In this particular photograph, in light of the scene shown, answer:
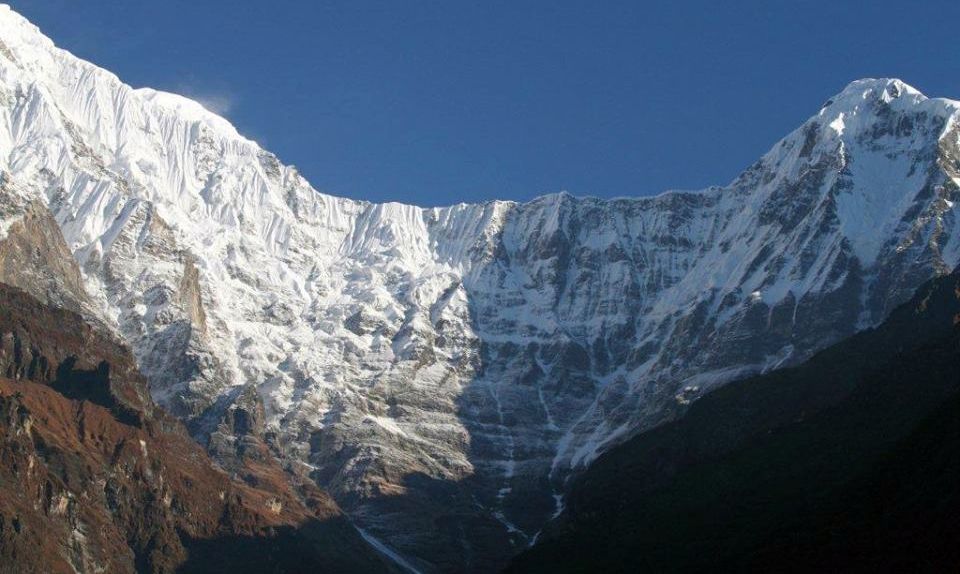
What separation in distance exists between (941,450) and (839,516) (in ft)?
40.8

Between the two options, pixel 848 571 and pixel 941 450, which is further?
pixel 941 450

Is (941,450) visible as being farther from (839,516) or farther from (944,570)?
(944,570)

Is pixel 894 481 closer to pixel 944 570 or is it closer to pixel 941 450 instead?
pixel 941 450

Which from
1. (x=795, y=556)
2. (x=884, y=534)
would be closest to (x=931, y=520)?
(x=884, y=534)

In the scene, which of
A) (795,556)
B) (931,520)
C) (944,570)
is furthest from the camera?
(795,556)

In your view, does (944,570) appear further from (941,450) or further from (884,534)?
(941,450)

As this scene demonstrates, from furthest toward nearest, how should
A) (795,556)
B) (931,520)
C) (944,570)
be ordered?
(795,556) → (931,520) → (944,570)

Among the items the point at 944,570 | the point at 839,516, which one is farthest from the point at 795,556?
the point at 944,570

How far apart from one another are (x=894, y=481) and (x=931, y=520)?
18343 millimetres

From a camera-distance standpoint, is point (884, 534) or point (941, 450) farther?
point (941, 450)

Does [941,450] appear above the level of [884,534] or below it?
above

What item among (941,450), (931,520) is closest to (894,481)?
(941,450)

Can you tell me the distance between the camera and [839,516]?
200 m

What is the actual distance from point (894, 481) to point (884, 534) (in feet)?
48.0
